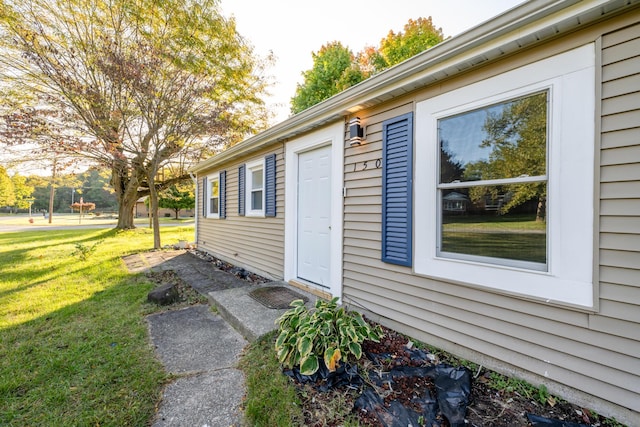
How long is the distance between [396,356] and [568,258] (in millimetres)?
1450

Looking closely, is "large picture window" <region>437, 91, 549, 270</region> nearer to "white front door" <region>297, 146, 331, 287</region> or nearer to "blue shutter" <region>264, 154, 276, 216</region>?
"white front door" <region>297, 146, 331, 287</region>

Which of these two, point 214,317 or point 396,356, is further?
point 214,317

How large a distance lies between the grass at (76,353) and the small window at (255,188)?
7.37 ft

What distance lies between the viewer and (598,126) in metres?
1.72

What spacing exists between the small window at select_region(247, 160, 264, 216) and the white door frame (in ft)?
3.66

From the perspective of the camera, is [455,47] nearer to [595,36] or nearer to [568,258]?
[595,36]

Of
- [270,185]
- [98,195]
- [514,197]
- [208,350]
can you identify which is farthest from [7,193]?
[514,197]

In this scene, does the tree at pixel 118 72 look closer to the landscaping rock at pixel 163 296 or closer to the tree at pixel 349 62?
the landscaping rock at pixel 163 296

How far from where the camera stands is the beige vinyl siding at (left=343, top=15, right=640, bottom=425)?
1629 millimetres

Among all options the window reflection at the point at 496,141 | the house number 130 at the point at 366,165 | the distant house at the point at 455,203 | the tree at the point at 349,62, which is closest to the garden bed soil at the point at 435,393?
the distant house at the point at 455,203

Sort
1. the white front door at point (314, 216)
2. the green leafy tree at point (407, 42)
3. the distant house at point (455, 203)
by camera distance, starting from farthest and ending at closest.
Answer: the green leafy tree at point (407, 42), the white front door at point (314, 216), the distant house at point (455, 203)

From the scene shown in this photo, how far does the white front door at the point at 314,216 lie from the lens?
386 centimetres

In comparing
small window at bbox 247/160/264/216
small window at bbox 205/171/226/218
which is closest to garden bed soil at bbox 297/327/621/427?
small window at bbox 247/160/264/216

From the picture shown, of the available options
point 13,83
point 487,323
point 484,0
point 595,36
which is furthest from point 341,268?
point 13,83
